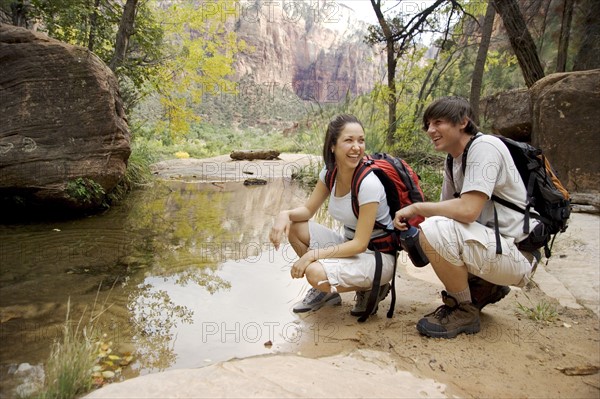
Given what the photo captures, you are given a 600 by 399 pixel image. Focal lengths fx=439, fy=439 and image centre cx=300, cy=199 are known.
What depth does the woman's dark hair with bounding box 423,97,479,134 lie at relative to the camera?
201 cm

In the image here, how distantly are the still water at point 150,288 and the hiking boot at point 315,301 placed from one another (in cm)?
7

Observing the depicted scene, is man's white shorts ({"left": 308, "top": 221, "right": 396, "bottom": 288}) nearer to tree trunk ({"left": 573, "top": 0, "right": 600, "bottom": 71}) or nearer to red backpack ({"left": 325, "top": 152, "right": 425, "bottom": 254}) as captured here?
red backpack ({"left": 325, "top": 152, "right": 425, "bottom": 254})

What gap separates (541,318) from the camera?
2270 millimetres

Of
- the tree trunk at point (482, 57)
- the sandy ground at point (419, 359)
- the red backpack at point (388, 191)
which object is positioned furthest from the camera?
the tree trunk at point (482, 57)

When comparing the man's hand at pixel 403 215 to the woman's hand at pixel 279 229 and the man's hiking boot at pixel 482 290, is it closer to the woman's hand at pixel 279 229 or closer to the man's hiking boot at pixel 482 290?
the man's hiking boot at pixel 482 290

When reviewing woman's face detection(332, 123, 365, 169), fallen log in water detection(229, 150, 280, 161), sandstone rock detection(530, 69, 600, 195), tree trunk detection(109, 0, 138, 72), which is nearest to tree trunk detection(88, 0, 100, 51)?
tree trunk detection(109, 0, 138, 72)

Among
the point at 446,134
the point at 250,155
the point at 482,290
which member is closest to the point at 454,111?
the point at 446,134

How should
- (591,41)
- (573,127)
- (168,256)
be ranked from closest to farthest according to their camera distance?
1. (168,256)
2. (573,127)
3. (591,41)

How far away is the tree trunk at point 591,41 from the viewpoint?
6150 millimetres

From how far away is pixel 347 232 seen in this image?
7.68 ft

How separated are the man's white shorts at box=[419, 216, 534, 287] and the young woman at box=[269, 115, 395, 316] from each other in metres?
0.28

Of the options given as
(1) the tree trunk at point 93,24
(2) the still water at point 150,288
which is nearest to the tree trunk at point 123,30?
(1) the tree trunk at point 93,24

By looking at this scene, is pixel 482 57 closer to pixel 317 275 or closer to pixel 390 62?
pixel 390 62

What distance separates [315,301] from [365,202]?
0.75 metres
